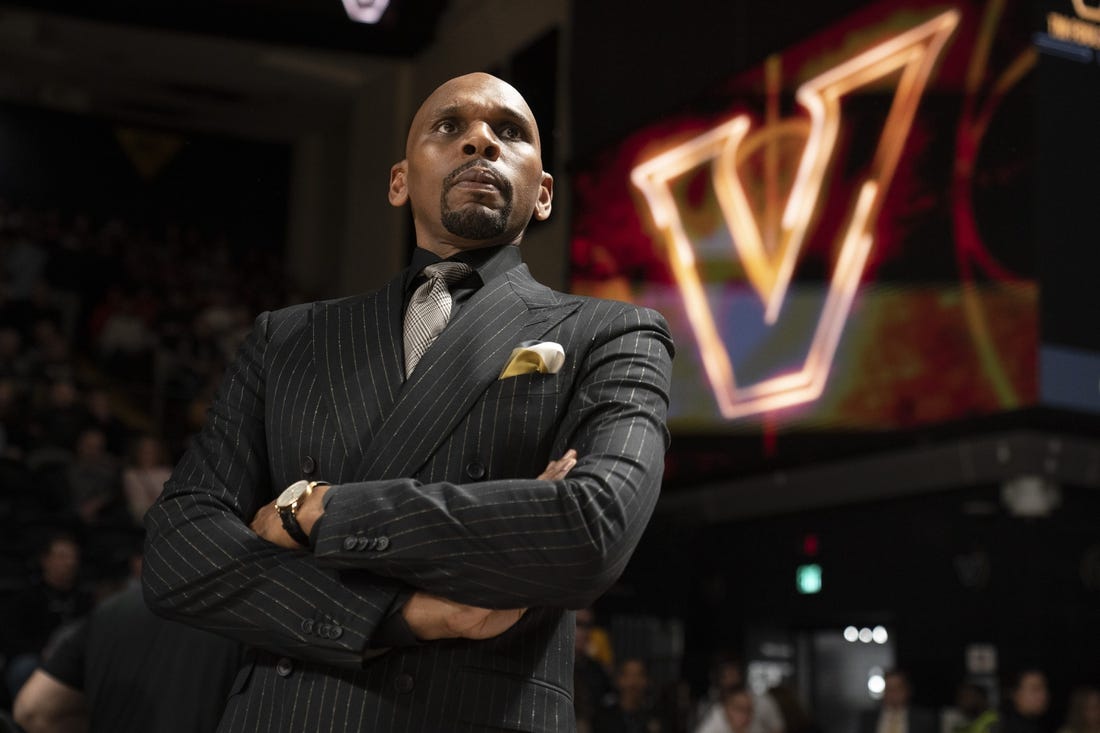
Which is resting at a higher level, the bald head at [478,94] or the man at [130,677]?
the bald head at [478,94]

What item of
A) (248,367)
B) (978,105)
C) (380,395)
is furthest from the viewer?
(978,105)

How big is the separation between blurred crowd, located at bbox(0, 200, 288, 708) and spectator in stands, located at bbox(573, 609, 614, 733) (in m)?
2.62

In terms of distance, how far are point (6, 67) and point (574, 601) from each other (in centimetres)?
1738

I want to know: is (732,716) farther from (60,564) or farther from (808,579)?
(60,564)

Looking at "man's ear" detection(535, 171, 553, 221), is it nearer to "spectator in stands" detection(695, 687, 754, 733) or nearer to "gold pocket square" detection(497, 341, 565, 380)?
"gold pocket square" detection(497, 341, 565, 380)

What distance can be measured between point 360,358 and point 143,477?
28.8ft

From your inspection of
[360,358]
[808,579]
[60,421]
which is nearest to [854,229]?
[808,579]

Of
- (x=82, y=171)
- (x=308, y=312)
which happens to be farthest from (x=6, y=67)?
(x=308, y=312)

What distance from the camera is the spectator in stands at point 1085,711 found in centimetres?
866

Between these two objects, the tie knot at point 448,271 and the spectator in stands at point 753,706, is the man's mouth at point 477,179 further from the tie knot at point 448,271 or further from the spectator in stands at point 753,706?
the spectator in stands at point 753,706

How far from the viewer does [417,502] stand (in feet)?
5.32

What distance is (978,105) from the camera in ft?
28.1

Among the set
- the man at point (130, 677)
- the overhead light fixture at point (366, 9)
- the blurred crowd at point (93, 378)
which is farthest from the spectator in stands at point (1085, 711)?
the man at point (130, 677)

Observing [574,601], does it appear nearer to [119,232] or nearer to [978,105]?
[978,105]
